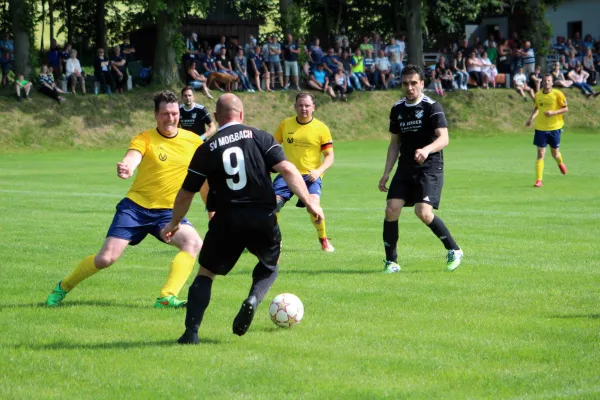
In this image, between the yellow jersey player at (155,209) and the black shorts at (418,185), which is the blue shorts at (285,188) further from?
the yellow jersey player at (155,209)

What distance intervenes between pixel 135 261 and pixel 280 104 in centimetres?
2992

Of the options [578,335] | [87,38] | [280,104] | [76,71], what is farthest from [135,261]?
[87,38]

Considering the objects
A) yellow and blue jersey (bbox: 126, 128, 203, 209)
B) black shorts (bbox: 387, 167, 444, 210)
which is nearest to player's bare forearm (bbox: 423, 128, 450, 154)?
black shorts (bbox: 387, 167, 444, 210)

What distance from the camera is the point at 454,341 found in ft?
23.2

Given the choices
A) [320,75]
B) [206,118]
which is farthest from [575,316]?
[320,75]

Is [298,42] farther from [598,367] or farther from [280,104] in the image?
[598,367]

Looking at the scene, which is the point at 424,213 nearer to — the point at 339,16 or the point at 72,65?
the point at 72,65

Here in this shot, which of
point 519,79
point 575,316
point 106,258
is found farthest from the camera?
point 519,79

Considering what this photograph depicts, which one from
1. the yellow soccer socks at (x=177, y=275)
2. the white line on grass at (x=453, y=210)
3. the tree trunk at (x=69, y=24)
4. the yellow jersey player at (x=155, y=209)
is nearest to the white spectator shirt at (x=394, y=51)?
the tree trunk at (x=69, y=24)

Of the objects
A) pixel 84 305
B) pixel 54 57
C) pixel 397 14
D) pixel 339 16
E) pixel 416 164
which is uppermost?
pixel 397 14

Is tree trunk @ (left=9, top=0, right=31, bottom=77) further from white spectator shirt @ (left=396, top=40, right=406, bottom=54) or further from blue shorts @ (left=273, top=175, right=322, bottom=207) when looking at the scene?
blue shorts @ (left=273, top=175, right=322, bottom=207)

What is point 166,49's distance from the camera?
39.5 m

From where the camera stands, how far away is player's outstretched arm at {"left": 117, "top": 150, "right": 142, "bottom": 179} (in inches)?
316

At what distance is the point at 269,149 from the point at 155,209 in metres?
2.16
